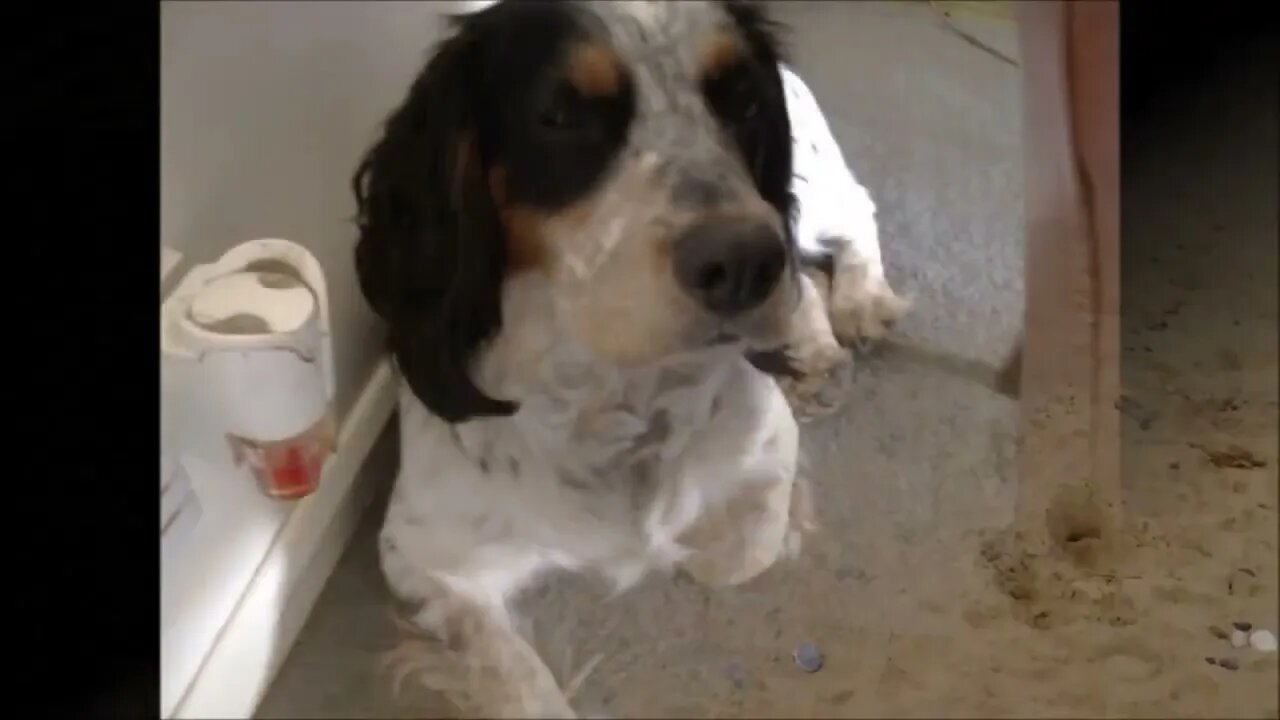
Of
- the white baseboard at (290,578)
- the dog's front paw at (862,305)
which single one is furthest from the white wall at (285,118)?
the dog's front paw at (862,305)

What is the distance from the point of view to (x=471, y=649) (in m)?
1.01

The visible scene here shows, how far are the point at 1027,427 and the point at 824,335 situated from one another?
0.56ft

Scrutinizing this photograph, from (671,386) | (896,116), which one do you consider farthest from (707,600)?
(896,116)

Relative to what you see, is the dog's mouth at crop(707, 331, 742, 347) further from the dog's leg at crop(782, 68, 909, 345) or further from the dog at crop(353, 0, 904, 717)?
the dog's leg at crop(782, 68, 909, 345)

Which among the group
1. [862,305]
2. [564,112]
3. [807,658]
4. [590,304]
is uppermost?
[564,112]

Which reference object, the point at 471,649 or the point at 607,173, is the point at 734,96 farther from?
the point at 471,649

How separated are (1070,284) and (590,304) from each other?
0.33 metres

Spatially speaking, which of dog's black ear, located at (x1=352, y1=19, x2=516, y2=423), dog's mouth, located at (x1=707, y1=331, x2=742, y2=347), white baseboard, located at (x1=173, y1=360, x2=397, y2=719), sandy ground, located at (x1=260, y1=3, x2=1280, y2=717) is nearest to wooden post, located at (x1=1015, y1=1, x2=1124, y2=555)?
sandy ground, located at (x1=260, y1=3, x2=1280, y2=717)

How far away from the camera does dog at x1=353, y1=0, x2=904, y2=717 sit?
0.82m

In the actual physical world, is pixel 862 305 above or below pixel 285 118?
below

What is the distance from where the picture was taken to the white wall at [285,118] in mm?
1030

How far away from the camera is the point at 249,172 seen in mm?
1087

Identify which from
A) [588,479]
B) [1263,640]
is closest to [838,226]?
[588,479]
